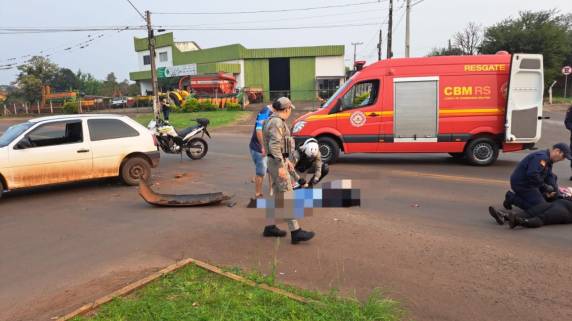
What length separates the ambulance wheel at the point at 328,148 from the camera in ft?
35.0

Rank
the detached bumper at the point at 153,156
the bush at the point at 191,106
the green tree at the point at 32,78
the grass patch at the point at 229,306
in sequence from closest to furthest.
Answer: the grass patch at the point at 229,306 < the detached bumper at the point at 153,156 < the bush at the point at 191,106 < the green tree at the point at 32,78

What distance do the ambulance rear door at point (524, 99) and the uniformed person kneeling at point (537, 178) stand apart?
446 centimetres

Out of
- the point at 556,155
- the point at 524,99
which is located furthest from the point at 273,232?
the point at 524,99

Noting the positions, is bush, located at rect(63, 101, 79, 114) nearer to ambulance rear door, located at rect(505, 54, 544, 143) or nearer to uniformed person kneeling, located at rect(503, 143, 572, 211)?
ambulance rear door, located at rect(505, 54, 544, 143)

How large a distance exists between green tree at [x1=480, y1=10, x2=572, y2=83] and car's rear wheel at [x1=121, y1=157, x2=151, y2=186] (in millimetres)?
42971

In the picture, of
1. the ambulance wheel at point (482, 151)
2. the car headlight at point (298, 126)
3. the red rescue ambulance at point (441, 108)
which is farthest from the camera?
the car headlight at point (298, 126)

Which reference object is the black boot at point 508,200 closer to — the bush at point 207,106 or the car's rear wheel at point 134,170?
the car's rear wheel at point 134,170

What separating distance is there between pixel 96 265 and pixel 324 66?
47.8 metres

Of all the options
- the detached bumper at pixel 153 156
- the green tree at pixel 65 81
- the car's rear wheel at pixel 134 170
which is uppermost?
the green tree at pixel 65 81

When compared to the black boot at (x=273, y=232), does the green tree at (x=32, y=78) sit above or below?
above

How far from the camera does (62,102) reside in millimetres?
46031

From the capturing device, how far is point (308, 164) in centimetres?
516

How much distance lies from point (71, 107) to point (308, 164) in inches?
1667

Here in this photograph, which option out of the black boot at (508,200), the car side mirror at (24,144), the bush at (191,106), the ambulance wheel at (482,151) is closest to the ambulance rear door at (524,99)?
the ambulance wheel at (482,151)
